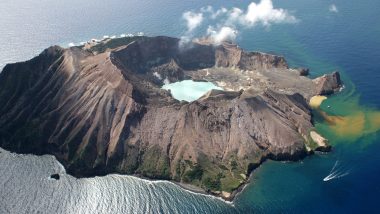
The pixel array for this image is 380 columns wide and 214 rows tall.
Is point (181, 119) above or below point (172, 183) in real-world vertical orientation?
above

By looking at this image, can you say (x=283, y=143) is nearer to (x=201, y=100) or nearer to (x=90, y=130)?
(x=201, y=100)

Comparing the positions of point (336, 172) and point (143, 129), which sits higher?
point (143, 129)

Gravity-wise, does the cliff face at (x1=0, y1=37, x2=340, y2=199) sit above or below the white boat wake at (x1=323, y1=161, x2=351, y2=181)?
above

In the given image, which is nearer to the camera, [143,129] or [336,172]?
Result: [336,172]

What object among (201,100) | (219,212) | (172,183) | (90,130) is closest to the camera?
(219,212)

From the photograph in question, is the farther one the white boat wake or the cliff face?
the cliff face

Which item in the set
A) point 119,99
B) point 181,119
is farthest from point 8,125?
point 181,119

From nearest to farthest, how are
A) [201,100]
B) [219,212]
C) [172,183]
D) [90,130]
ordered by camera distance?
[219,212]
[172,183]
[90,130]
[201,100]

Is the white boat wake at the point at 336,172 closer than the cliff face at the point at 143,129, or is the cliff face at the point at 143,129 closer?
the white boat wake at the point at 336,172

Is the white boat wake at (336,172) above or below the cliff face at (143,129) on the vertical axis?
below

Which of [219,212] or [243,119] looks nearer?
[219,212]
